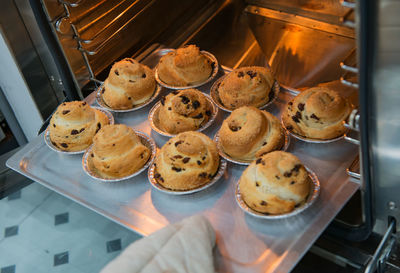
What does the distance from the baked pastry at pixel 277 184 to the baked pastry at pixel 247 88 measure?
0.39 m

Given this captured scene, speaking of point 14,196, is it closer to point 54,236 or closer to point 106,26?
point 54,236

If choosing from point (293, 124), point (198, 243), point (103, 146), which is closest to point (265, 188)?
point (198, 243)

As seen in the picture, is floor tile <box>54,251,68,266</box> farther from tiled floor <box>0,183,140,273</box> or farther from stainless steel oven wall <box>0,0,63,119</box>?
stainless steel oven wall <box>0,0,63,119</box>

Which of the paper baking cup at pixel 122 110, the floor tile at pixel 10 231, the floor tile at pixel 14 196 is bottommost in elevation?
the floor tile at pixel 10 231

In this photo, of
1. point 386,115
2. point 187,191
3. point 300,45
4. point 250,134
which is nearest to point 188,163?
point 187,191

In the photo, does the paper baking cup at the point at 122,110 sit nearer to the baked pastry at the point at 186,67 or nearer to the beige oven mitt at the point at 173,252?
the baked pastry at the point at 186,67

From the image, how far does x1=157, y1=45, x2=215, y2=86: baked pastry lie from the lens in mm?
1826

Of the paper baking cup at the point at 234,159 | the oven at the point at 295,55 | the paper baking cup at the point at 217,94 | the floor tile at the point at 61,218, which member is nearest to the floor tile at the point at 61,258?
the floor tile at the point at 61,218

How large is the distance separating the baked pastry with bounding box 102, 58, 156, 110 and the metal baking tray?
115mm

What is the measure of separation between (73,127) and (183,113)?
1.31 feet

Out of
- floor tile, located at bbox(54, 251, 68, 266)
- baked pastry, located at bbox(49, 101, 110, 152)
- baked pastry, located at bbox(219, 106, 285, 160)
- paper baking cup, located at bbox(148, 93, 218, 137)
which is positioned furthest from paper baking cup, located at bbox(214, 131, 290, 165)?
floor tile, located at bbox(54, 251, 68, 266)

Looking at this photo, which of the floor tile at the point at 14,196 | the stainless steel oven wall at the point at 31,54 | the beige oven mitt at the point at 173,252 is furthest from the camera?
the stainless steel oven wall at the point at 31,54

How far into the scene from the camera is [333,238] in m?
1.45

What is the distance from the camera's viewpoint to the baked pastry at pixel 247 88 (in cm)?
167
